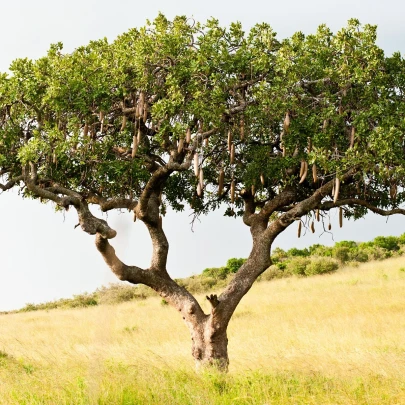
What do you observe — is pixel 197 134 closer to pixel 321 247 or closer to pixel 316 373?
pixel 316 373

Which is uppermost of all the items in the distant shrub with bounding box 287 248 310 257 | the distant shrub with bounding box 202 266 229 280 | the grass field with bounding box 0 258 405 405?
the distant shrub with bounding box 287 248 310 257

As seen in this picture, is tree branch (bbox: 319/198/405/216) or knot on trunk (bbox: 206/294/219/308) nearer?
knot on trunk (bbox: 206/294/219/308)

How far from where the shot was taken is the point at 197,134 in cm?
1416

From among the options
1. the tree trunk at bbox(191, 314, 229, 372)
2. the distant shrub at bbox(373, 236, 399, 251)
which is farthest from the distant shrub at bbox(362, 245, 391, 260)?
the tree trunk at bbox(191, 314, 229, 372)

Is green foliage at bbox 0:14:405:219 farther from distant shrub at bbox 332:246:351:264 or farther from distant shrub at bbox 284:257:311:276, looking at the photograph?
distant shrub at bbox 332:246:351:264

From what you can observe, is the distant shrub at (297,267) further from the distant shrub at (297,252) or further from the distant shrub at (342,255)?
the distant shrub at (297,252)

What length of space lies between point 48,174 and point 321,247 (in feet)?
Result: 139

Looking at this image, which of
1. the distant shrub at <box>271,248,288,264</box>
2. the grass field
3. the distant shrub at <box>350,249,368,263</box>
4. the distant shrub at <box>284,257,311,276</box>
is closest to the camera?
the grass field

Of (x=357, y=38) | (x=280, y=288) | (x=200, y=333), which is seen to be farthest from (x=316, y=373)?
(x=280, y=288)

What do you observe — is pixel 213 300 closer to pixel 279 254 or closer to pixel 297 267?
pixel 297 267

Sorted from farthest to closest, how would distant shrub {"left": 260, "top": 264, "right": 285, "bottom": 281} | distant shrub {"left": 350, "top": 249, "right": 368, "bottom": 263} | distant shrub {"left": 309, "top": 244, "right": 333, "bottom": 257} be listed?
distant shrub {"left": 309, "top": 244, "right": 333, "bottom": 257} < distant shrub {"left": 350, "top": 249, "right": 368, "bottom": 263} < distant shrub {"left": 260, "top": 264, "right": 285, "bottom": 281}

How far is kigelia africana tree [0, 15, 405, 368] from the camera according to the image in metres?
14.0

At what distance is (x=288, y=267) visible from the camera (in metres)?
44.6

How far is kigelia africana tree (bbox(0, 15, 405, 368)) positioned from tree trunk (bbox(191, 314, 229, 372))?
34mm
